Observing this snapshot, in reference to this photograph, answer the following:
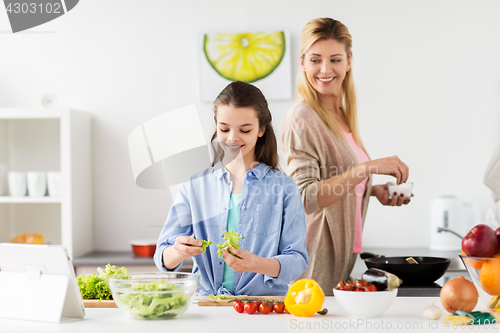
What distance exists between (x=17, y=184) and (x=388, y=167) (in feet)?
6.43

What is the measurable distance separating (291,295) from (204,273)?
18.7 inches

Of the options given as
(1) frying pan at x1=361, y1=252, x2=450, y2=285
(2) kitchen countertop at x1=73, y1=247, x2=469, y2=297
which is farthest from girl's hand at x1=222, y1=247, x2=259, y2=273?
(2) kitchen countertop at x1=73, y1=247, x2=469, y2=297

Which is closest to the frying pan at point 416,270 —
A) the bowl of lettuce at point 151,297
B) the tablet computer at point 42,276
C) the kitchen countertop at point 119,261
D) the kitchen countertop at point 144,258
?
the kitchen countertop at point 144,258

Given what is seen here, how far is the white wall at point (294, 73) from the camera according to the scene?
8.90 ft

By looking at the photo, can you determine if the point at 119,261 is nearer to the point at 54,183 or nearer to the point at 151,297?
the point at 54,183

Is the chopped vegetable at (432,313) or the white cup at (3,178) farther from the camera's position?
the white cup at (3,178)

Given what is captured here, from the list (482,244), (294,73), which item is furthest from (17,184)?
(482,244)

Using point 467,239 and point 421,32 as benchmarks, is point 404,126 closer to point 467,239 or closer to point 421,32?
point 421,32

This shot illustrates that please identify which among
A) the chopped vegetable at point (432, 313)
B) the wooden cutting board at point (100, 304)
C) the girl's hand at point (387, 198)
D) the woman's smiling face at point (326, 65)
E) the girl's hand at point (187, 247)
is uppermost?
the woman's smiling face at point (326, 65)

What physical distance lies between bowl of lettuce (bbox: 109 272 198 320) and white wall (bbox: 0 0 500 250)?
186 cm

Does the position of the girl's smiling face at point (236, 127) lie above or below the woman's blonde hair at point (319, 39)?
below

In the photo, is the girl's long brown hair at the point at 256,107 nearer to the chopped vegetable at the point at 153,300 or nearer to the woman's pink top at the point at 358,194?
the woman's pink top at the point at 358,194

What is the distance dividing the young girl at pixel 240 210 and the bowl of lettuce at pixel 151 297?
13.6 inches

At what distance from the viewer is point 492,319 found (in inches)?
37.9
